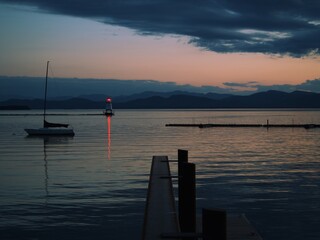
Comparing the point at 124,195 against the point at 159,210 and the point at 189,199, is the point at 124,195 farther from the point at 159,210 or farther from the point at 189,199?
the point at 189,199

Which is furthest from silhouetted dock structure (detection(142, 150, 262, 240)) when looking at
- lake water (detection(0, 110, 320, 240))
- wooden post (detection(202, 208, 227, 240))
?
lake water (detection(0, 110, 320, 240))

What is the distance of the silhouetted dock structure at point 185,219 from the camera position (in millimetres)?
8305

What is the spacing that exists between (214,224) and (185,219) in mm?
5211

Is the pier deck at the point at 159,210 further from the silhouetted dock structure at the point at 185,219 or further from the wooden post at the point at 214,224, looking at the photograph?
the wooden post at the point at 214,224

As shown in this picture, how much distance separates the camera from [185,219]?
43.8ft

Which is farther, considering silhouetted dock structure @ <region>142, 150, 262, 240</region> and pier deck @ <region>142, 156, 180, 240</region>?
pier deck @ <region>142, 156, 180, 240</region>

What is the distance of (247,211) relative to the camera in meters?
18.3

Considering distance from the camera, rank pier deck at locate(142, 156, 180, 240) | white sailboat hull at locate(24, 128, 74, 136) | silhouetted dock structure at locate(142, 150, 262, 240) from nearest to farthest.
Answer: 1. silhouetted dock structure at locate(142, 150, 262, 240)
2. pier deck at locate(142, 156, 180, 240)
3. white sailboat hull at locate(24, 128, 74, 136)

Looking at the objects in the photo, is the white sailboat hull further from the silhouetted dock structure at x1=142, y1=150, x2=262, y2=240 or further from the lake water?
the silhouetted dock structure at x1=142, y1=150, x2=262, y2=240

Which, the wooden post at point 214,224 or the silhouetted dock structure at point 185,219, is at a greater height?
the wooden post at point 214,224

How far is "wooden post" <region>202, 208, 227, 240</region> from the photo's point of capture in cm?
811

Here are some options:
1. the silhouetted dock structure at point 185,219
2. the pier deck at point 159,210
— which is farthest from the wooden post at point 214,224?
the pier deck at point 159,210

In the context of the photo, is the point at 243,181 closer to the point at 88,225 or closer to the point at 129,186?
the point at 129,186

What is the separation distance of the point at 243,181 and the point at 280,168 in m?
7.05
